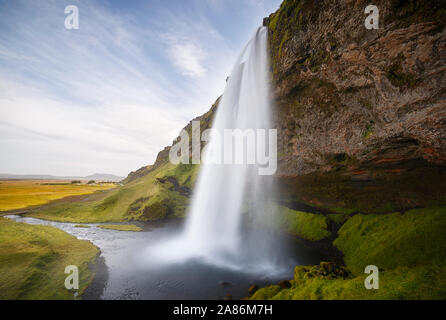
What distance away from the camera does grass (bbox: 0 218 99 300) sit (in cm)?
1170

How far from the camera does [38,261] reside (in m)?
15.0

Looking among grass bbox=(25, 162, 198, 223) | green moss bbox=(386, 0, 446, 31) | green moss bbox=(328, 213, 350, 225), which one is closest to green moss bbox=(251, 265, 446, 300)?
green moss bbox=(328, 213, 350, 225)

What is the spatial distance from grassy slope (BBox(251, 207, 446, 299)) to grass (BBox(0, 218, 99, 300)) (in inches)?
518

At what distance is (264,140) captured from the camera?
25375 millimetres

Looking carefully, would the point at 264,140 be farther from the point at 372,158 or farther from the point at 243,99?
the point at 372,158

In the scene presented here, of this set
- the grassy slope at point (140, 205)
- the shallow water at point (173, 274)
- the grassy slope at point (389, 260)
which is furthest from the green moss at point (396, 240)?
the grassy slope at point (140, 205)

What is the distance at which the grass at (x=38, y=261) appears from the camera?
1170 cm

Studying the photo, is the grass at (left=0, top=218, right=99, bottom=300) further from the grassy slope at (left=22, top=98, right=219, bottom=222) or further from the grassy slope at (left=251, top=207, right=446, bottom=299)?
the grassy slope at (left=22, top=98, right=219, bottom=222)

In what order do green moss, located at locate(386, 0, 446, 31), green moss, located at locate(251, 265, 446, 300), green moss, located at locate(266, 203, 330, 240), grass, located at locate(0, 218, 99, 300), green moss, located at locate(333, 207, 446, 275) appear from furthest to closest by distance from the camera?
1. green moss, located at locate(266, 203, 330, 240)
2. green moss, located at locate(333, 207, 446, 275)
3. grass, located at locate(0, 218, 99, 300)
4. green moss, located at locate(386, 0, 446, 31)
5. green moss, located at locate(251, 265, 446, 300)

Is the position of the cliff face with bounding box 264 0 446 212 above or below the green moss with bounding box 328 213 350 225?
above

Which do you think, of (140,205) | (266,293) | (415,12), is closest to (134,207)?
(140,205)

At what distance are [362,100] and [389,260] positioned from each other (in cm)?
1289

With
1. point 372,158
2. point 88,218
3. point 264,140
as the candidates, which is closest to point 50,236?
point 88,218
